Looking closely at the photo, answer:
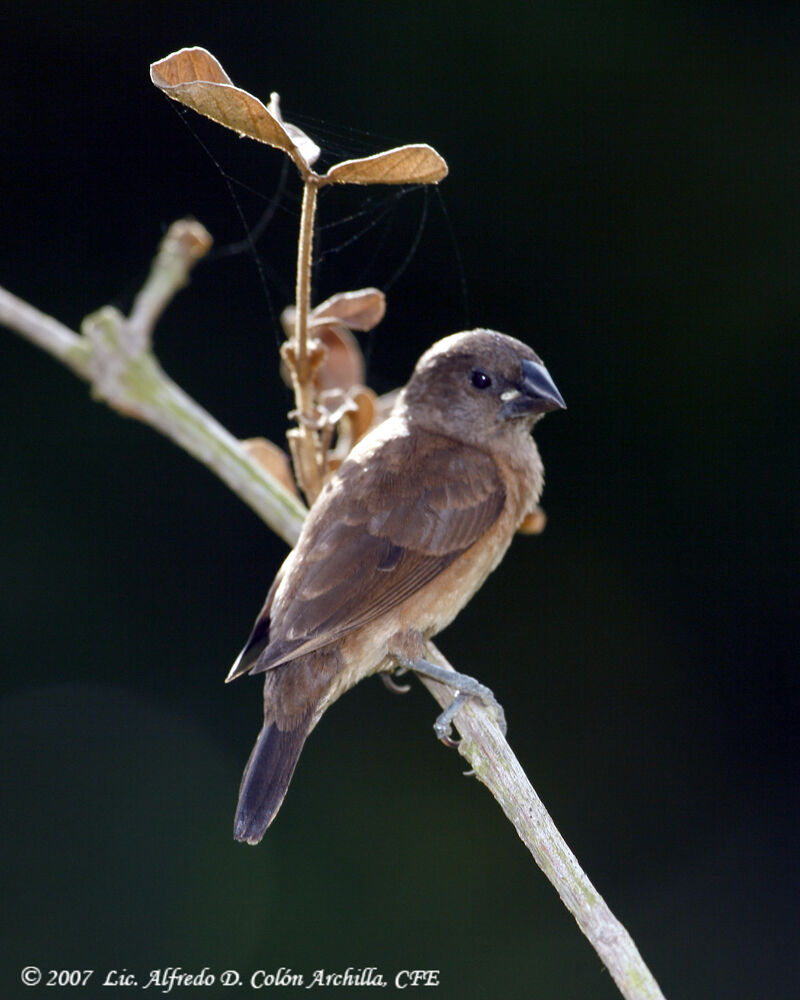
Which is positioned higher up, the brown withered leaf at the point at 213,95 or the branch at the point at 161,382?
the branch at the point at 161,382

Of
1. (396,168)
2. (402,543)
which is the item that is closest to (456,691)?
(402,543)

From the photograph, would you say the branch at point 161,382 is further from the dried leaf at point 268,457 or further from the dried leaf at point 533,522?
the dried leaf at point 533,522

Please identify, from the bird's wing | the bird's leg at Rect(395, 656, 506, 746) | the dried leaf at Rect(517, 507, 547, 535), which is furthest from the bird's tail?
the dried leaf at Rect(517, 507, 547, 535)

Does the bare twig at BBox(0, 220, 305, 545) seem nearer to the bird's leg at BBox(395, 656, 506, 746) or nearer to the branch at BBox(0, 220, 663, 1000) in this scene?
the branch at BBox(0, 220, 663, 1000)

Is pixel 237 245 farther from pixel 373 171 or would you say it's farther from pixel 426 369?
pixel 373 171

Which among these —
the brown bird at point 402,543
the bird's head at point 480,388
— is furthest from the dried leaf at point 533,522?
the bird's head at point 480,388

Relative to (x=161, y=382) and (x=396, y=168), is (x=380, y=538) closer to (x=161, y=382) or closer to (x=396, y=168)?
(x=161, y=382)

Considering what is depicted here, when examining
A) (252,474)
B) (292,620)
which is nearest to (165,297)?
(252,474)
